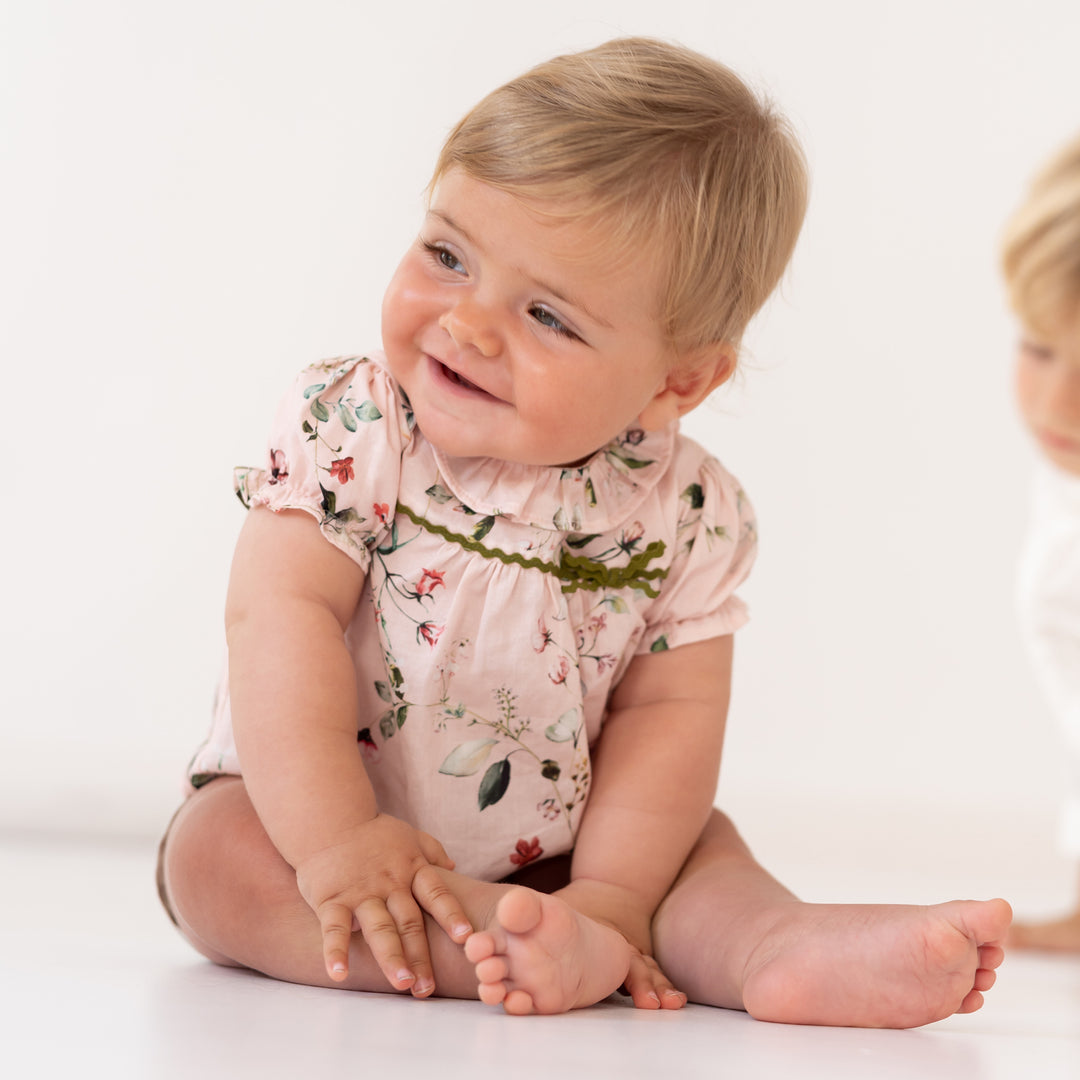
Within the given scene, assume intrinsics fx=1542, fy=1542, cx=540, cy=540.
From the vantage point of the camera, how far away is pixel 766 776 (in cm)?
188

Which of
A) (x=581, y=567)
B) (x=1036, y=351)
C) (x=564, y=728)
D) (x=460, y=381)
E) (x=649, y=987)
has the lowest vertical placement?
(x=649, y=987)

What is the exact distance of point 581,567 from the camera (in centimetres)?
118

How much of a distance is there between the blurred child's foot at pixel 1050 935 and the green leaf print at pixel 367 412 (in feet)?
2.58

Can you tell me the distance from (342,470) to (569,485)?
0.57 ft

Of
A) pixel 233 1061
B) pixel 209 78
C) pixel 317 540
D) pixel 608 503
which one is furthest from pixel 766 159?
pixel 209 78

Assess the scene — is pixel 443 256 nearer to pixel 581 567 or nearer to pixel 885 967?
pixel 581 567

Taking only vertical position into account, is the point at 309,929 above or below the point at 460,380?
below

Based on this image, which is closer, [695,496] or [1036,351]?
[1036,351]

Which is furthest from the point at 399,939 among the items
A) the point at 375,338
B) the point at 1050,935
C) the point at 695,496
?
the point at 375,338

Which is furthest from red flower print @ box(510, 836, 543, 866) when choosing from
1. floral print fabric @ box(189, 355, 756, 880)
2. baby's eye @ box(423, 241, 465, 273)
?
baby's eye @ box(423, 241, 465, 273)

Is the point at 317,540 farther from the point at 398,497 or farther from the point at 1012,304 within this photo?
the point at 1012,304

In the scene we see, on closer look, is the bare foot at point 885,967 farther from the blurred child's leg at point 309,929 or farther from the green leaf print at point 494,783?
the green leaf print at point 494,783

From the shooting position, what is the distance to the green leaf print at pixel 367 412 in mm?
1124

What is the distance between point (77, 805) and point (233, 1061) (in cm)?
106
